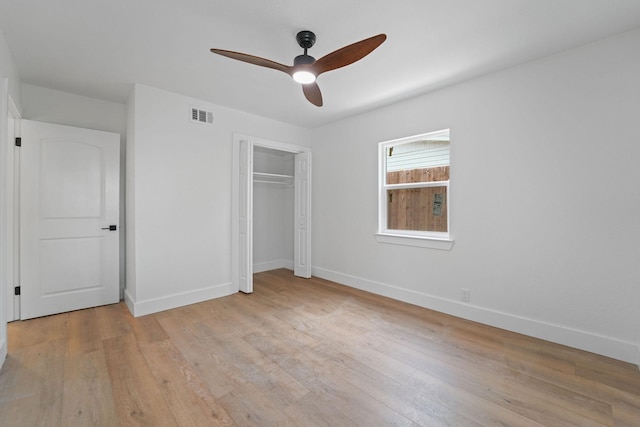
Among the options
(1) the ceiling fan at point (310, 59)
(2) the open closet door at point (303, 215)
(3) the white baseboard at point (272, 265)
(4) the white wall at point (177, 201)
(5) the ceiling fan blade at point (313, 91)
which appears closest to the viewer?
(1) the ceiling fan at point (310, 59)

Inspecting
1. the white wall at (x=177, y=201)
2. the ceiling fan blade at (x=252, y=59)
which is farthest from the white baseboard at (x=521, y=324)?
the ceiling fan blade at (x=252, y=59)

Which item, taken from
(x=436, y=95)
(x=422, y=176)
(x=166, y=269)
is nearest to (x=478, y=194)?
(x=422, y=176)

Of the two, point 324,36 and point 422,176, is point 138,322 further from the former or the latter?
point 422,176

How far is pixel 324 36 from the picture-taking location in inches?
87.6

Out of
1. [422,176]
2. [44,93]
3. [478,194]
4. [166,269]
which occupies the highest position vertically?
[44,93]

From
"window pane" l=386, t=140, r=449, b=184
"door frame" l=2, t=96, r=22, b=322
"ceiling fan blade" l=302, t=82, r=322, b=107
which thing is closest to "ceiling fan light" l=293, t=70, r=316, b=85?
"ceiling fan blade" l=302, t=82, r=322, b=107

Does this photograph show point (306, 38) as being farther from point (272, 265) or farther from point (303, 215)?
point (272, 265)

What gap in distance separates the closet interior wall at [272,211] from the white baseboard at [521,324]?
2166 mm

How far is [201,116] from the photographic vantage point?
3.60 metres

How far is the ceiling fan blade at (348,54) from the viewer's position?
1.74 m

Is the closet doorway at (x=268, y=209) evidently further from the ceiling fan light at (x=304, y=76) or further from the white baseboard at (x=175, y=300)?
the ceiling fan light at (x=304, y=76)

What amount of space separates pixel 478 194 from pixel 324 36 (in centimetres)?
222

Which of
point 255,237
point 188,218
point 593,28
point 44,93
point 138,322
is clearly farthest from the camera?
point 255,237

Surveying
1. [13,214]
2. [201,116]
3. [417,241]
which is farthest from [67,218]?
[417,241]
